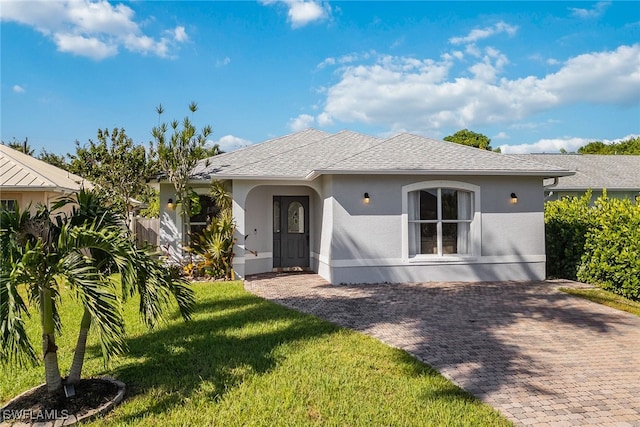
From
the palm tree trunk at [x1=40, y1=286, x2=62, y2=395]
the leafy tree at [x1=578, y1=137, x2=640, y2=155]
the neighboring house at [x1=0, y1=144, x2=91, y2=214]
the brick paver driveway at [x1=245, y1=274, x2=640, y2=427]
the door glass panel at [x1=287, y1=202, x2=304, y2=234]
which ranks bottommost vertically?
the brick paver driveway at [x1=245, y1=274, x2=640, y2=427]

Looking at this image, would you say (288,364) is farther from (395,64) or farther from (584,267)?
(395,64)

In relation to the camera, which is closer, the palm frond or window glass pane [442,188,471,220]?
the palm frond

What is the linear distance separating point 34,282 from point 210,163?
11.5 metres

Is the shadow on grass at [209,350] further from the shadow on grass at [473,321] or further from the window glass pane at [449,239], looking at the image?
the window glass pane at [449,239]

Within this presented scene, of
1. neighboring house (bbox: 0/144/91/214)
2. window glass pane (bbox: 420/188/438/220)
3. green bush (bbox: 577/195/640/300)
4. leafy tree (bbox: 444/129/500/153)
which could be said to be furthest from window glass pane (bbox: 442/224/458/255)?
leafy tree (bbox: 444/129/500/153)

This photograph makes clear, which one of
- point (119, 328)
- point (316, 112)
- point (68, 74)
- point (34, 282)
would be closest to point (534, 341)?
point (119, 328)

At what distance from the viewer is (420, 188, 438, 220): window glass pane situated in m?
12.0

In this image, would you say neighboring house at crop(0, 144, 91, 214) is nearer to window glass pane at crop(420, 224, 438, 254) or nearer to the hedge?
window glass pane at crop(420, 224, 438, 254)

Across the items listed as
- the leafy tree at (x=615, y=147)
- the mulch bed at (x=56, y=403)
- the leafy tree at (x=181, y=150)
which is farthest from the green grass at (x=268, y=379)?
the leafy tree at (x=615, y=147)

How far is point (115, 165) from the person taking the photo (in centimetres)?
1551

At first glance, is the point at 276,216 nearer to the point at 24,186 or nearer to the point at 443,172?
the point at 443,172

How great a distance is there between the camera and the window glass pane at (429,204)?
12.0 meters

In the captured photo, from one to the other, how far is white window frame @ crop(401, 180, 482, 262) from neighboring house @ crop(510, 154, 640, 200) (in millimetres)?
9047

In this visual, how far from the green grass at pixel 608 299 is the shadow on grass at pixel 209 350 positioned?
269 inches
